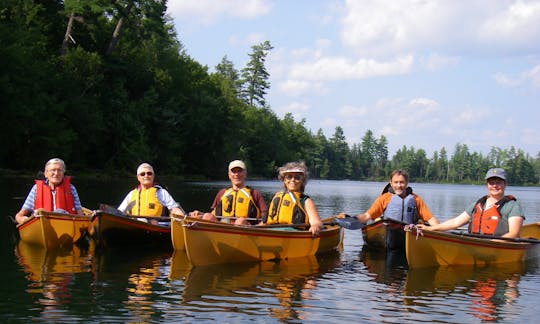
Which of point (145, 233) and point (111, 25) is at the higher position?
point (111, 25)

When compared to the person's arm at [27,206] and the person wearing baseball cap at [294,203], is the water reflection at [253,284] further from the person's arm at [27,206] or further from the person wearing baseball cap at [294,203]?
the person's arm at [27,206]

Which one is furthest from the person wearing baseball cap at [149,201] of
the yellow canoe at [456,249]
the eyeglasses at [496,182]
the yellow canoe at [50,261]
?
the eyeglasses at [496,182]

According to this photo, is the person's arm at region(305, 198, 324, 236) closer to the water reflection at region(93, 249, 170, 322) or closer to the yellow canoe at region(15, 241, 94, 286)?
the water reflection at region(93, 249, 170, 322)

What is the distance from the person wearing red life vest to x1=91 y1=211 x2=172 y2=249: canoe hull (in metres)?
0.63

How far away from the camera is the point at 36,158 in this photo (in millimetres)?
38250

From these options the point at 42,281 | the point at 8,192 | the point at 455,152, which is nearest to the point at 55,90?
the point at 8,192

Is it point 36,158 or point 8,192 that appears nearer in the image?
point 8,192

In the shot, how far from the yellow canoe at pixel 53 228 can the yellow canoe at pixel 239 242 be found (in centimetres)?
275

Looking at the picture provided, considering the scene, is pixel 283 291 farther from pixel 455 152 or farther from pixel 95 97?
pixel 455 152

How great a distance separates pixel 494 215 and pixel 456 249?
853mm

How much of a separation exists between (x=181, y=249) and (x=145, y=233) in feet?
3.24

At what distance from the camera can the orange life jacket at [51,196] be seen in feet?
36.4

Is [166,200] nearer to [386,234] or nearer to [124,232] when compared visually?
[124,232]

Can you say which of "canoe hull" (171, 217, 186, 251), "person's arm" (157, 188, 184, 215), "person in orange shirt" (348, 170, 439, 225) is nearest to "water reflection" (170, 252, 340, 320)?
"canoe hull" (171, 217, 186, 251)
